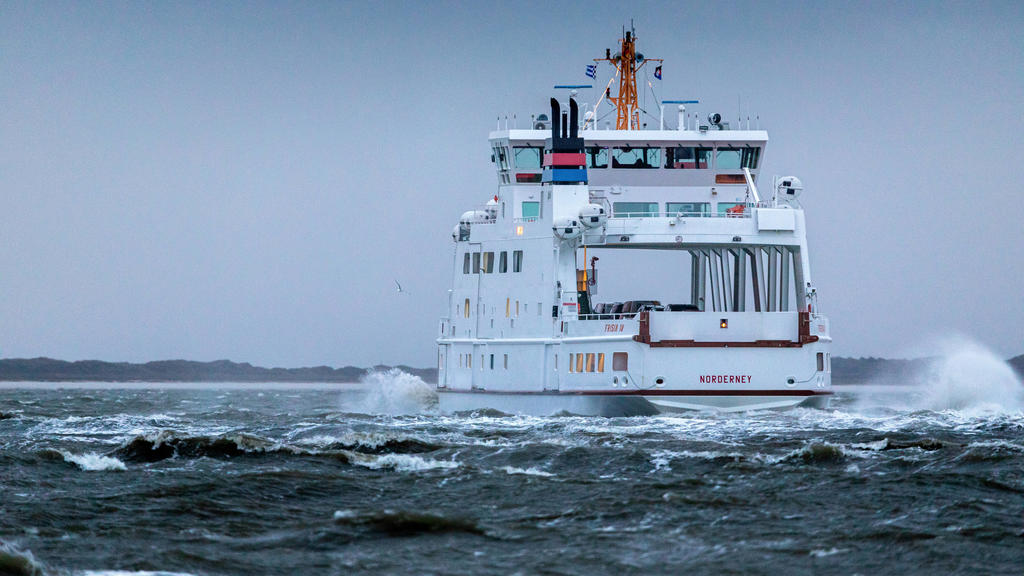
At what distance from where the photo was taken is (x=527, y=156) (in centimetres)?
4406

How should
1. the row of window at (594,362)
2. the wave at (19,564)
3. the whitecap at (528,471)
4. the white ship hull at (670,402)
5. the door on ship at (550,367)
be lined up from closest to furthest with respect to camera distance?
the wave at (19,564) → the whitecap at (528,471) → the white ship hull at (670,402) → the row of window at (594,362) → the door on ship at (550,367)

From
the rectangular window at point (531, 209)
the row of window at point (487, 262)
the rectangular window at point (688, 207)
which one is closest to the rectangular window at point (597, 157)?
the rectangular window at point (531, 209)

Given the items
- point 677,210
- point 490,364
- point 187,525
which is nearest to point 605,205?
point 677,210

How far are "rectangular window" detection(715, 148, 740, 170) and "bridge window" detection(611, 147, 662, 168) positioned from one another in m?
2.02

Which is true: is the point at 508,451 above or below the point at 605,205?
below

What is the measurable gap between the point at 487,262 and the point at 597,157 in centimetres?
492

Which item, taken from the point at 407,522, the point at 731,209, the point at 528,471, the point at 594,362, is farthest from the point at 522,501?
the point at 731,209

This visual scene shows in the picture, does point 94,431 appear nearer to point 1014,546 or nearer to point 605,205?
point 605,205

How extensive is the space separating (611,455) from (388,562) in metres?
10.2

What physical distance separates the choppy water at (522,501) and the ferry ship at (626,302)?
3808 millimetres

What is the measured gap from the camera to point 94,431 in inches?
1321

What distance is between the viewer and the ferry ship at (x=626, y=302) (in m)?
35.2

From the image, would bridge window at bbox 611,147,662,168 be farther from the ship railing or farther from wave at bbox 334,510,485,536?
wave at bbox 334,510,485,536

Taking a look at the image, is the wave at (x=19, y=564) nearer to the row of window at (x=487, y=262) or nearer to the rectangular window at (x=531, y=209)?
the row of window at (x=487, y=262)
